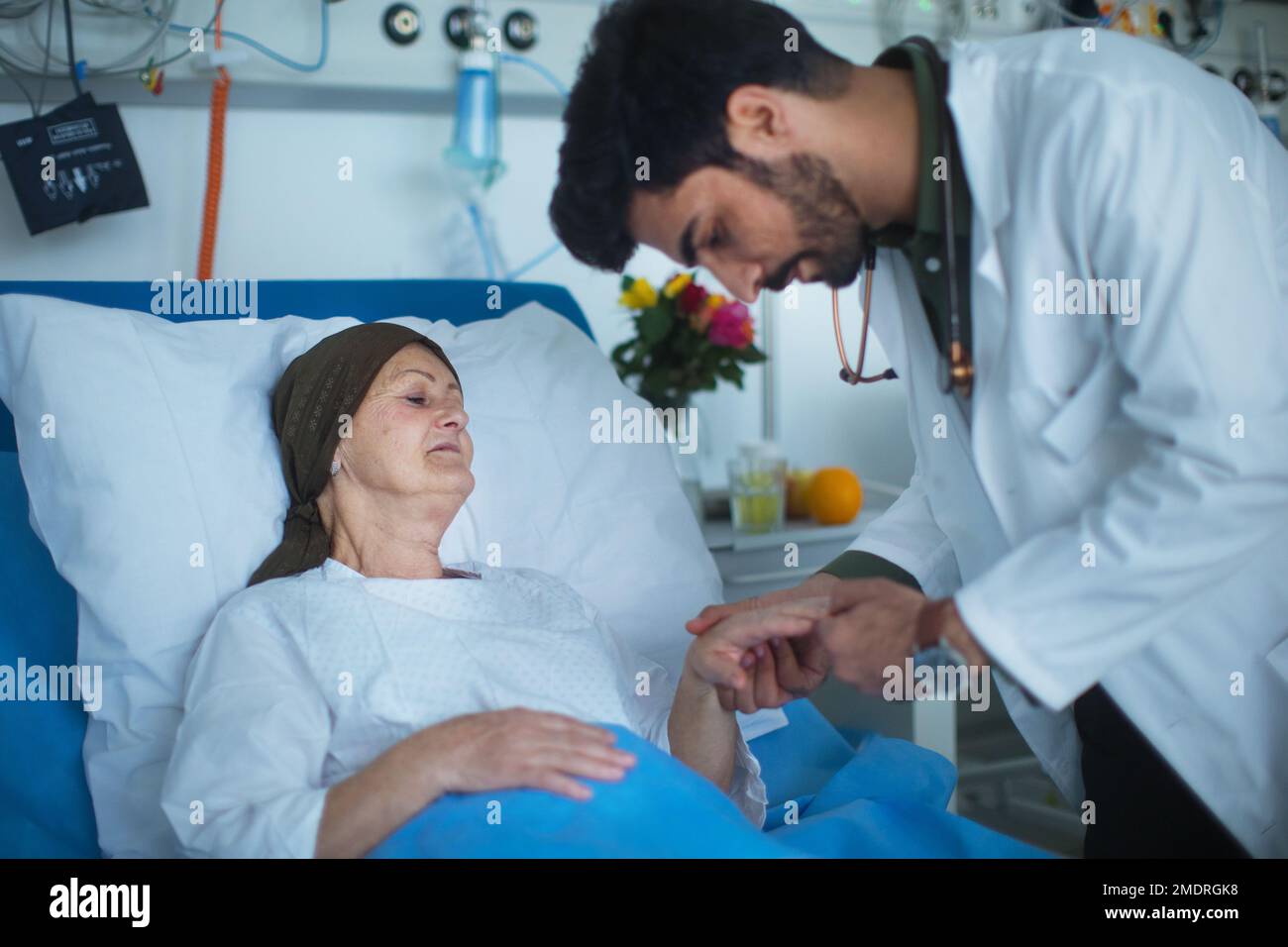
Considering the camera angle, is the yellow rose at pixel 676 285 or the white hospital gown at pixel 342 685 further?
the yellow rose at pixel 676 285

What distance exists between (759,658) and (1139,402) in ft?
1.69

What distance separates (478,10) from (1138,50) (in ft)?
4.72

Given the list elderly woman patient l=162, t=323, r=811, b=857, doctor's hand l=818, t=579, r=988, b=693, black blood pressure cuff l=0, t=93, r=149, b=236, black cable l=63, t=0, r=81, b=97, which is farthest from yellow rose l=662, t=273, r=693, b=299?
doctor's hand l=818, t=579, r=988, b=693

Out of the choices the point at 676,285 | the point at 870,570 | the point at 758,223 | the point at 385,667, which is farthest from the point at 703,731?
the point at 676,285

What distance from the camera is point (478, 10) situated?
2.16m

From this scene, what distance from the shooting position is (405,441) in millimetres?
1434

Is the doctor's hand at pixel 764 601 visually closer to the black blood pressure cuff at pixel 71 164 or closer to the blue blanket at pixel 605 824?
→ the blue blanket at pixel 605 824

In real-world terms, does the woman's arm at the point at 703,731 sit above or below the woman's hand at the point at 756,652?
below

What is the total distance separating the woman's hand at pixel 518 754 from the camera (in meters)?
1.06

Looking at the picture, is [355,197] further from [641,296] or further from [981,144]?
[981,144]

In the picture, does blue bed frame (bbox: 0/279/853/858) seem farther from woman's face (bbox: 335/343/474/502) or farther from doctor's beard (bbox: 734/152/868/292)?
doctor's beard (bbox: 734/152/868/292)

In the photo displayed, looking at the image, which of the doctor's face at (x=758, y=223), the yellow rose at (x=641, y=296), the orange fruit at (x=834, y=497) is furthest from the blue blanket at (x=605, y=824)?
the yellow rose at (x=641, y=296)

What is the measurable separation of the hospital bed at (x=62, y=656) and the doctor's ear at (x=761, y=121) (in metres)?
0.87

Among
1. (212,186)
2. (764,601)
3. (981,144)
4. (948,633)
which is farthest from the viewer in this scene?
(212,186)
